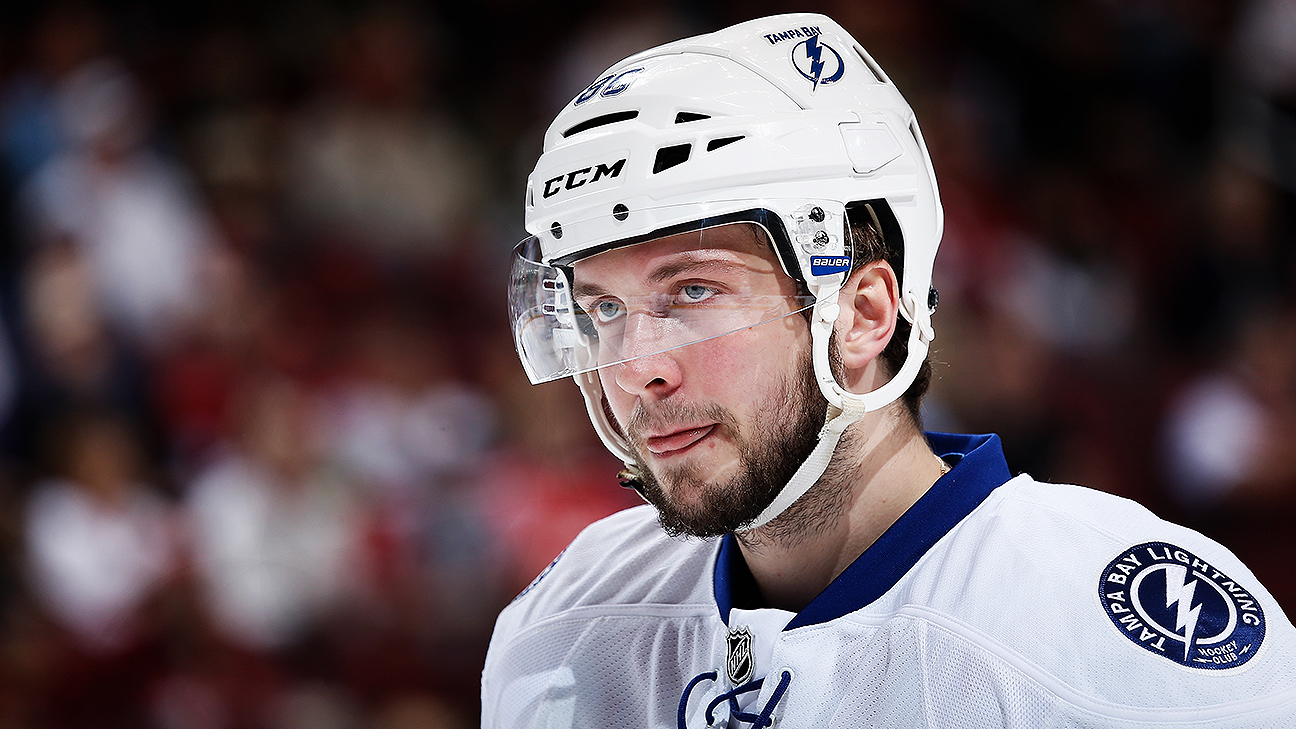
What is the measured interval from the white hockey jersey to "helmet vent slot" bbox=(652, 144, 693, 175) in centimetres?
56

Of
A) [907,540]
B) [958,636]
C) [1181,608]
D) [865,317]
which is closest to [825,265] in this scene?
[865,317]

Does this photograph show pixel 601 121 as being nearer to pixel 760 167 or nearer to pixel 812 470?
pixel 760 167

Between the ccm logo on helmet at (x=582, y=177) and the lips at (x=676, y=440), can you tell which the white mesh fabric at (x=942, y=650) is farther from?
the ccm logo on helmet at (x=582, y=177)

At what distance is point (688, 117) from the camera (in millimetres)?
1637

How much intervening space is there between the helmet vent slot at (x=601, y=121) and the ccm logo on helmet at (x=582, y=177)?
0.07 metres

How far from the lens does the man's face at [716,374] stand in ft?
5.19

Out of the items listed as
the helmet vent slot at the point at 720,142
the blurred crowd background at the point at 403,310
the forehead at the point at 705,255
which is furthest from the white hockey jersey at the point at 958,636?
the blurred crowd background at the point at 403,310

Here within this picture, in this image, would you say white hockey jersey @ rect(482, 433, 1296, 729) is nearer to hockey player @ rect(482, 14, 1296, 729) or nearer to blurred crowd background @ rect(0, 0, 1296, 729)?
hockey player @ rect(482, 14, 1296, 729)

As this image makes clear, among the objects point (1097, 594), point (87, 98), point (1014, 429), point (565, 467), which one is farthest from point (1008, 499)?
point (87, 98)

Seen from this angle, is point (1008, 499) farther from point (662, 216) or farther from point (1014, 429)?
point (1014, 429)

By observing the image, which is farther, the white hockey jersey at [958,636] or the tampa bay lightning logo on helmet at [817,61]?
the tampa bay lightning logo on helmet at [817,61]

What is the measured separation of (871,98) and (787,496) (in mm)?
576

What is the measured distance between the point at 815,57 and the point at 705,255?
36 cm

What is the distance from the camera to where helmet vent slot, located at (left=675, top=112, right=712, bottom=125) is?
1.62 meters
